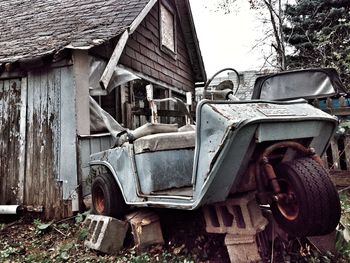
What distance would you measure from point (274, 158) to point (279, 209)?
0.42 meters

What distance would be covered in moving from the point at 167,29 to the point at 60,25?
3.83 meters

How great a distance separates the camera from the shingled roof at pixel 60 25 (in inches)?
207

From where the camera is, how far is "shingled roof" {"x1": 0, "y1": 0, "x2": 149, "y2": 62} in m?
5.26

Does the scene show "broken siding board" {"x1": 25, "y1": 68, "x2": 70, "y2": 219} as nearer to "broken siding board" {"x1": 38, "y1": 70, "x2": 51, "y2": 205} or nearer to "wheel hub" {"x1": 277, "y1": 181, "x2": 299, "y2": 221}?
"broken siding board" {"x1": 38, "y1": 70, "x2": 51, "y2": 205}

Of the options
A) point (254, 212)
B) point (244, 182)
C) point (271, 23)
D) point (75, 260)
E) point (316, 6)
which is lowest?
point (75, 260)

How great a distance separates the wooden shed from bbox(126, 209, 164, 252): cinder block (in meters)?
1.83

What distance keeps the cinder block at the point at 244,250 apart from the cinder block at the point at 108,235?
1.33 meters

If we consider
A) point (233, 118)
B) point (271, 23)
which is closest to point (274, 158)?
point (233, 118)

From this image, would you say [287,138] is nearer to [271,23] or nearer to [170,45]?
[170,45]

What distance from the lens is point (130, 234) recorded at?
3705 millimetres

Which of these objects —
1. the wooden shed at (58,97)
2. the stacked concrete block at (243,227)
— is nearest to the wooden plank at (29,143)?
the wooden shed at (58,97)

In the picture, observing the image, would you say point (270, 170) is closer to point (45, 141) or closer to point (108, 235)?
point (108, 235)

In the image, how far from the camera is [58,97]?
5.26 m

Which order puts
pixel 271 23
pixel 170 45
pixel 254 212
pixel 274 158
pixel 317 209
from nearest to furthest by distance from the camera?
pixel 317 209 → pixel 274 158 → pixel 254 212 → pixel 170 45 → pixel 271 23
